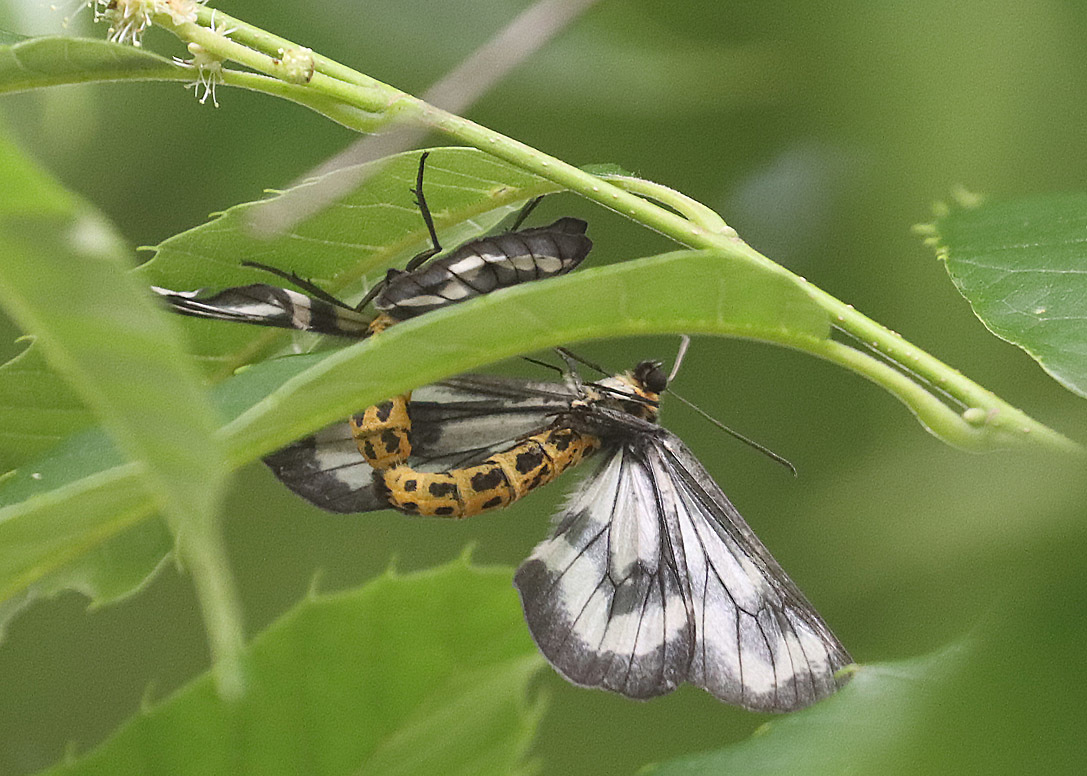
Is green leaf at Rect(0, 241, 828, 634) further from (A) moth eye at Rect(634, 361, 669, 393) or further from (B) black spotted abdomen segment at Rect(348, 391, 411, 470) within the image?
(A) moth eye at Rect(634, 361, 669, 393)

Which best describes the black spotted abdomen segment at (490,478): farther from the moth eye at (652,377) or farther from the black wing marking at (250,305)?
the black wing marking at (250,305)

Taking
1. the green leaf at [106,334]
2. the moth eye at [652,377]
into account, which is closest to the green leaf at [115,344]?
the green leaf at [106,334]

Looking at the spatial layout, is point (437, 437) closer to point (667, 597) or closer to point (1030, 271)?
point (667, 597)

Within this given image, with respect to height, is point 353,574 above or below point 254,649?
below

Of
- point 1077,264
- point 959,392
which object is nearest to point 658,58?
point 1077,264

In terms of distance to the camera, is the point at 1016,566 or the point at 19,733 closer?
the point at 1016,566

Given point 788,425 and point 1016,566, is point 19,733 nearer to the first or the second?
point 788,425
